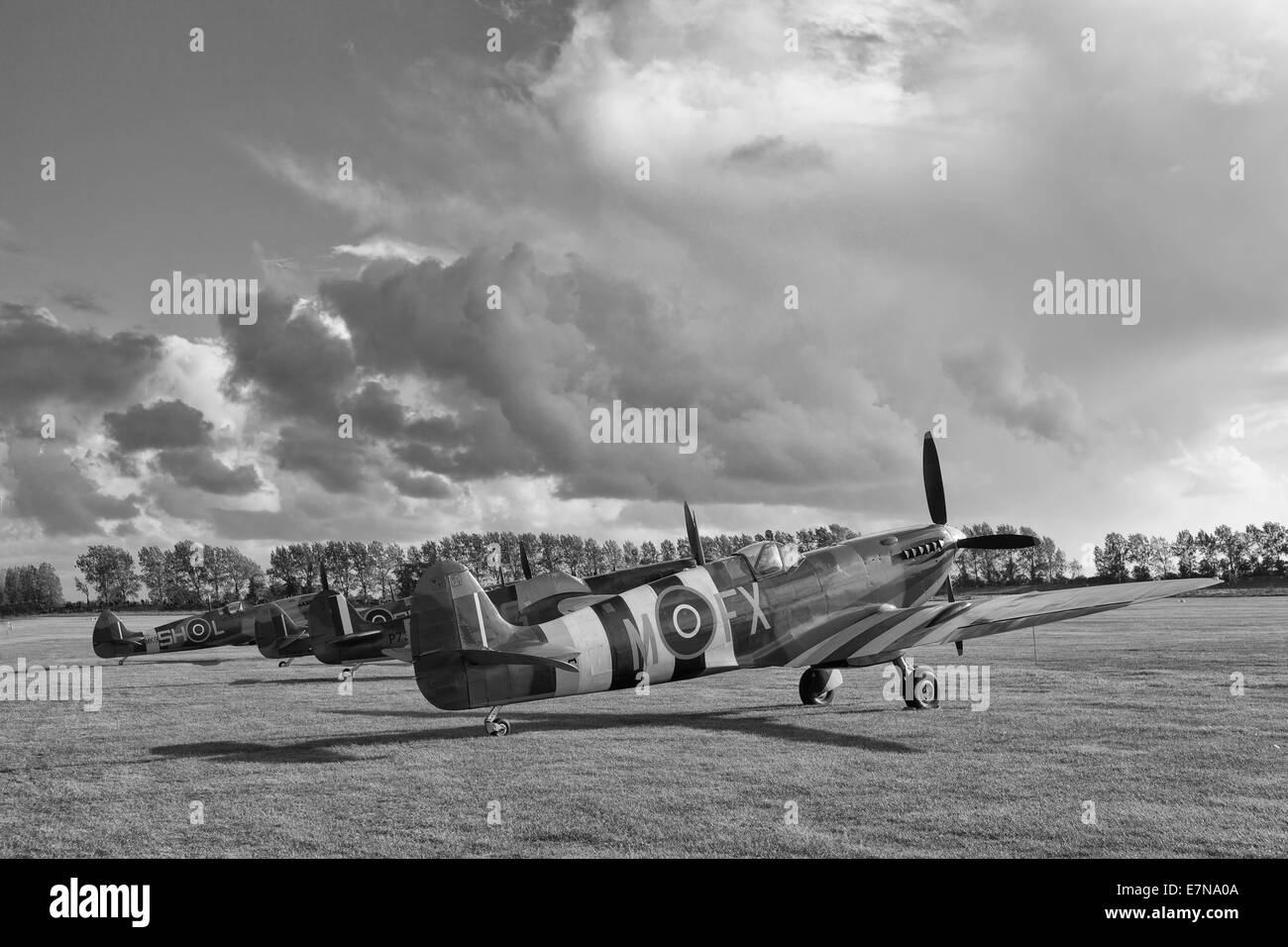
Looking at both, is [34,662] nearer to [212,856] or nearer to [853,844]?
[212,856]

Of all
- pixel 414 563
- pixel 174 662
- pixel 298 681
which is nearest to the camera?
pixel 298 681

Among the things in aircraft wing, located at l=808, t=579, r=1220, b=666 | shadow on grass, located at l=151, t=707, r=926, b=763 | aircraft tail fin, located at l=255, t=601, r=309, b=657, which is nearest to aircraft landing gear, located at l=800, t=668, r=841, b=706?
shadow on grass, located at l=151, t=707, r=926, b=763

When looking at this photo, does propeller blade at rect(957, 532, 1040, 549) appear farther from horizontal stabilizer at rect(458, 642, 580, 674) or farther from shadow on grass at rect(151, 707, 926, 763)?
horizontal stabilizer at rect(458, 642, 580, 674)

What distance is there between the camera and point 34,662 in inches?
1319

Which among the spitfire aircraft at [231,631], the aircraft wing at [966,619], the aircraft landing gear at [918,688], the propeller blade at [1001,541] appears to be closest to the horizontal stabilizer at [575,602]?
the aircraft wing at [966,619]

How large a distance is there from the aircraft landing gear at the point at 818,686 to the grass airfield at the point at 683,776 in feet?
0.75

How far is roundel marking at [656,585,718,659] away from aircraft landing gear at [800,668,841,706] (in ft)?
8.33

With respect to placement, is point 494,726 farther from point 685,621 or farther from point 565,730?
point 685,621

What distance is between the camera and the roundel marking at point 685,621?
12492 millimetres

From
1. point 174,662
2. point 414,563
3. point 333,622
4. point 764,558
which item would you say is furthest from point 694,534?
point 414,563

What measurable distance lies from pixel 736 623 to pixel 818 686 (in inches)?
90.4

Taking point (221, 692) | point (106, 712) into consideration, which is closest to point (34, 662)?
point (221, 692)

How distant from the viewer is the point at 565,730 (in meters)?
12.4
